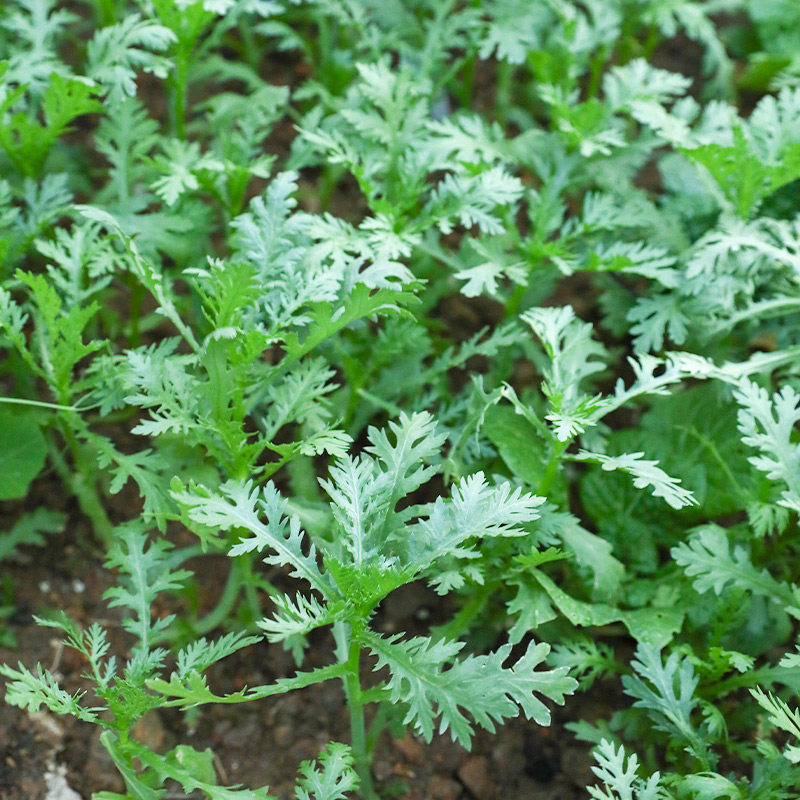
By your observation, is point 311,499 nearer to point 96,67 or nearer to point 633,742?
point 633,742

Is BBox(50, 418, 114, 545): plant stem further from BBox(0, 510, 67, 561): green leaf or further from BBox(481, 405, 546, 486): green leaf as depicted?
BBox(481, 405, 546, 486): green leaf

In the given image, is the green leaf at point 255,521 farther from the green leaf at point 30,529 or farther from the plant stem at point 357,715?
the green leaf at point 30,529

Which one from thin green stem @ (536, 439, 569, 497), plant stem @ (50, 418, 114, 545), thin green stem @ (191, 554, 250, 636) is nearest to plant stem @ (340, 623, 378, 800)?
thin green stem @ (191, 554, 250, 636)

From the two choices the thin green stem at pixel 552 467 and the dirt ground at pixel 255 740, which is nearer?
the thin green stem at pixel 552 467

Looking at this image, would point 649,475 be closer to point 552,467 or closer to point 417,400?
point 552,467

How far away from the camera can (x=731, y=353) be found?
231cm

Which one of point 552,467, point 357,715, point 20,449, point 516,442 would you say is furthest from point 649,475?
point 20,449

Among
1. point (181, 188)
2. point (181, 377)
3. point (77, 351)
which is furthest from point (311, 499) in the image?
point (181, 188)

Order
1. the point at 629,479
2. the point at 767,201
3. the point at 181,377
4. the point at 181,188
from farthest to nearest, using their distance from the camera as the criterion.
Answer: the point at 767,201 < the point at 629,479 < the point at 181,188 < the point at 181,377

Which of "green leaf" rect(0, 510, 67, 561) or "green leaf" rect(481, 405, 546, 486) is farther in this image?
"green leaf" rect(0, 510, 67, 561)

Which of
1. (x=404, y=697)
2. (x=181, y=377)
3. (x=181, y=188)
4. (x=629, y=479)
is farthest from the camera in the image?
(x=629, y=479)

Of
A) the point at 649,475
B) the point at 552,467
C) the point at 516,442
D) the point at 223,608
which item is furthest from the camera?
the point at 223,608

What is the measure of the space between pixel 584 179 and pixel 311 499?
3.55 feet

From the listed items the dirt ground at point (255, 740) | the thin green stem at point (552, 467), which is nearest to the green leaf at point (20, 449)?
the dirt ground at point (255, 740)
